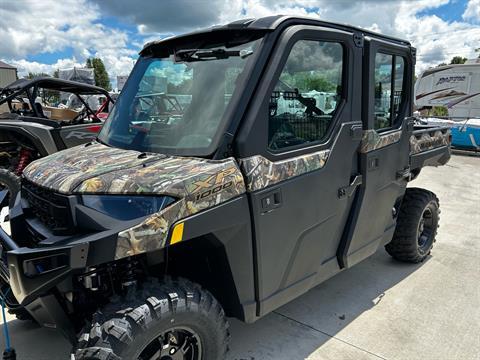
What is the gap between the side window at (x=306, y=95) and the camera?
8.51 ft

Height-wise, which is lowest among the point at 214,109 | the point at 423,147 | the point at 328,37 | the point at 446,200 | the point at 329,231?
the point at 446,200

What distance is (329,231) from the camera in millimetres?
3043

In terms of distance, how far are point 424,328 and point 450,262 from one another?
1.58m

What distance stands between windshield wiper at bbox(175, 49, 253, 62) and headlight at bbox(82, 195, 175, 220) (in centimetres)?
100

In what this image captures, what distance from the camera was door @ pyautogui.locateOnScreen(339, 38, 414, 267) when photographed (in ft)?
10.7

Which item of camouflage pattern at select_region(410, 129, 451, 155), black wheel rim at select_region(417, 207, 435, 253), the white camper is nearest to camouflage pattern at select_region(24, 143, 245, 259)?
camouflage pattern at select_region(410, 129, 451, 155)

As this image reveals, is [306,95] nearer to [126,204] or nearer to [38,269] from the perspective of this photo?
[126,204]

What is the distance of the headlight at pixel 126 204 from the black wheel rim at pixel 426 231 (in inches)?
135

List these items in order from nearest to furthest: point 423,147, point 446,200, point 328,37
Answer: point 328,37 < point 423,147 < point 446,200

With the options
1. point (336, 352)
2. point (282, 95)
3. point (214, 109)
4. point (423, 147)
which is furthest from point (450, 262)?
point (214, 109)

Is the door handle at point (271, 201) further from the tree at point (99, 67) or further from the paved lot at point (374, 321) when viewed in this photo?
the tree at point (99, 67)

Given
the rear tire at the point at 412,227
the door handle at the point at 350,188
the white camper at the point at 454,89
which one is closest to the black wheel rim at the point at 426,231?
the rear tire at the point at 412,227

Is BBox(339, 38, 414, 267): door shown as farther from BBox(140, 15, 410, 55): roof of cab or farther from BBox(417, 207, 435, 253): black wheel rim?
BBox(417, 207, 435, 253): black wheel rim

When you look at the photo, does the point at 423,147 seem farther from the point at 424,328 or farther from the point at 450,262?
the point at 424,328
